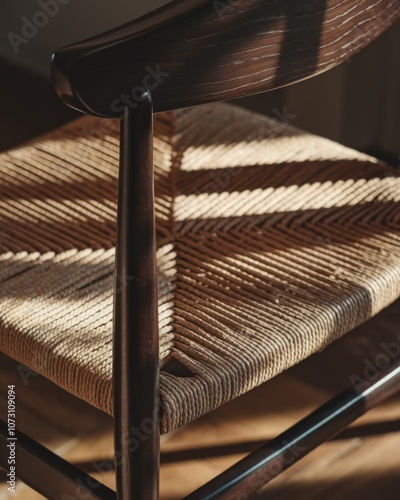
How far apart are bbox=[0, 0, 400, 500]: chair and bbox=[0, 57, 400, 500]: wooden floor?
23 centimetres

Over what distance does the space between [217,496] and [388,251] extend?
287 millimetres

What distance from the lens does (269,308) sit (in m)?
0.84

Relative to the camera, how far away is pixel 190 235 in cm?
97

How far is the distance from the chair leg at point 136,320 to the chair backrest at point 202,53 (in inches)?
0.9

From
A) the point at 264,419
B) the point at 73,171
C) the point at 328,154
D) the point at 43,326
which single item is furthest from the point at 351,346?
the point at 43,326

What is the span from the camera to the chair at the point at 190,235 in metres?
0.65

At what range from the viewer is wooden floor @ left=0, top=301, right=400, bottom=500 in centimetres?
118

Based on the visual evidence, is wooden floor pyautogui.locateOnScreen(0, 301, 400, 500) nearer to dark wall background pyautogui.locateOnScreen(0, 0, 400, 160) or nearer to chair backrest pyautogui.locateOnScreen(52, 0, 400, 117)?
dark wall background pyautogui.locateOnScreen(0, 0, 400, 160)
